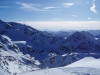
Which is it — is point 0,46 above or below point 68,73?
below

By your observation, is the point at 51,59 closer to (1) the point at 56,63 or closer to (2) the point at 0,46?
(1) the point at 56,63

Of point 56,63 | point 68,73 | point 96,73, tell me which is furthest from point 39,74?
point 56,63

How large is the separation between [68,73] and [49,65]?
13684 centimetres

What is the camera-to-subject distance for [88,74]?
3020cm

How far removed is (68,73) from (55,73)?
265 cm

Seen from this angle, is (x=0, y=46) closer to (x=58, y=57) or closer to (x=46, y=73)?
(x=58, y=57)

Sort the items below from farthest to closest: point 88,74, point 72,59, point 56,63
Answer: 1. point 56,63
2. point 72,59
3. point 88,74

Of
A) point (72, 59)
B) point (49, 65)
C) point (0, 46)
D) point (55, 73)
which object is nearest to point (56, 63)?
point (49, 65)

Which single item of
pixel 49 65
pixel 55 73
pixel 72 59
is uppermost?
pixel 55 73

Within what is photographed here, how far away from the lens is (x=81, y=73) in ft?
101

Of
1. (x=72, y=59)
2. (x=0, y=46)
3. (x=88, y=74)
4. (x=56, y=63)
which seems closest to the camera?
(x=88, y=74)

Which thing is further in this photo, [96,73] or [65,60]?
[65,60]

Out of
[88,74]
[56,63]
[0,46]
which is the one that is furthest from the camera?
[0,46]

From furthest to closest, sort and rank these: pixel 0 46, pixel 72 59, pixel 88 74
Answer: pixel 0 46, pixel 72 59, pixel 88 74
